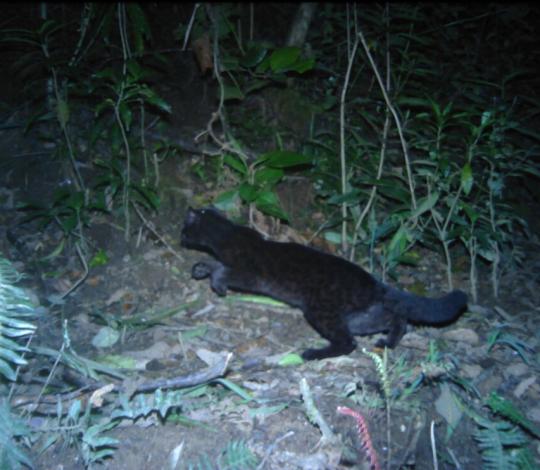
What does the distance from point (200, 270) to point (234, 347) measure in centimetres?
82

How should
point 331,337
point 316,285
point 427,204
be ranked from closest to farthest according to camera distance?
point 331,337 → point 316,285 → point 427,204

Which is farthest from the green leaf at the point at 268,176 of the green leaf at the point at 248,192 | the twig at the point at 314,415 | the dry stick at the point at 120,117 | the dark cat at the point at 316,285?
the twig at the point at 314,415

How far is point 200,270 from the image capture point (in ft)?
14.3

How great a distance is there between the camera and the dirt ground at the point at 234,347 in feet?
8.52

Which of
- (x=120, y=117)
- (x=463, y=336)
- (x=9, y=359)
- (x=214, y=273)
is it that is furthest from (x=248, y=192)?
(x=9, y=359)

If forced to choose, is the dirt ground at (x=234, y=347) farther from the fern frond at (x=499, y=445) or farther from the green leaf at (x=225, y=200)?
the green leaf at (x=225, y=200)

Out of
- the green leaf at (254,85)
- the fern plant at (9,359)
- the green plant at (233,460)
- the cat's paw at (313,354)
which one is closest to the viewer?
the fern plant at (9,359)

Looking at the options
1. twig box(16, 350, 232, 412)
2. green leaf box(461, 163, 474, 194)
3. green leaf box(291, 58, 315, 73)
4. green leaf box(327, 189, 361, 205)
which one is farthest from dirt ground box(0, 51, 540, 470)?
green leaf box(291, 58, 315, 73)

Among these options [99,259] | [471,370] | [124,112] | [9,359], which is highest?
[124,112]

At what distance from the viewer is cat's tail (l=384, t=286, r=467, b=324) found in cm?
347

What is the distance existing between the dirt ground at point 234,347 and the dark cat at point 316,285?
0.18 m

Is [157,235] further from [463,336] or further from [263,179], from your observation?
[463,336]

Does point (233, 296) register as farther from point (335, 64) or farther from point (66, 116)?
point (335, 64)

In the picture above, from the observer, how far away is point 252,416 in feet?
9.14
